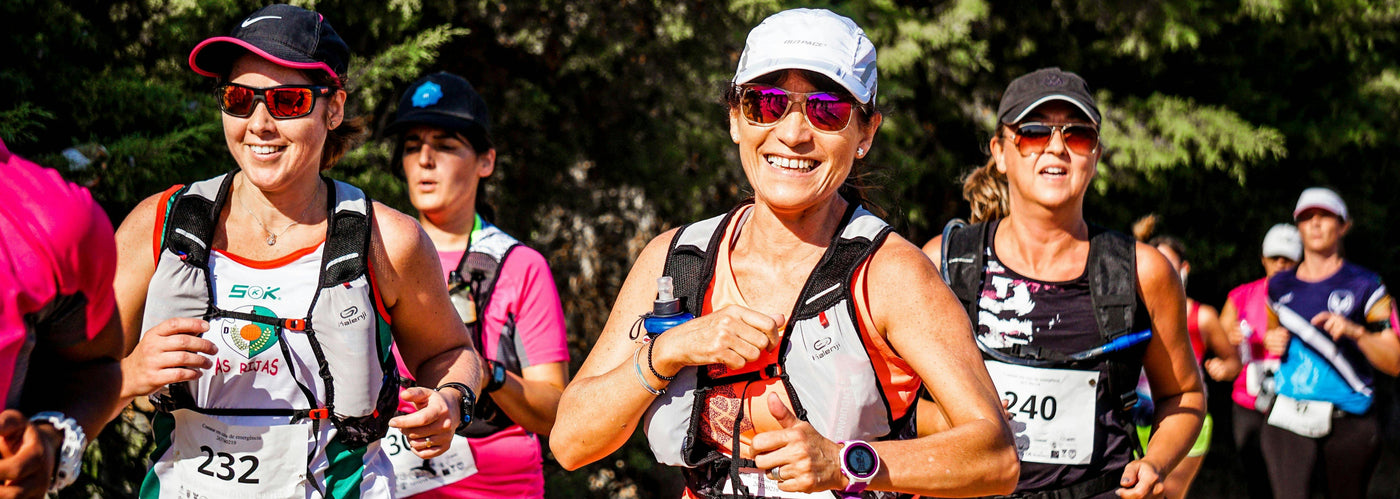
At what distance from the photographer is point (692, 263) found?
2.62m

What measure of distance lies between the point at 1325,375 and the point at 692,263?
558 centimetres

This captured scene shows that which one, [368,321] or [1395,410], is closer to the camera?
[368,321]

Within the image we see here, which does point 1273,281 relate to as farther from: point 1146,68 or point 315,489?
point 315,489

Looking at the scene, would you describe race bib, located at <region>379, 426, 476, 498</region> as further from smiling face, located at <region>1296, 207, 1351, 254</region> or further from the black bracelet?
smiling face, located at <region>1296, 207, 1351, 254</region>

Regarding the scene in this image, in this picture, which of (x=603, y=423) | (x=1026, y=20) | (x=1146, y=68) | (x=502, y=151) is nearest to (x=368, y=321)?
(x=603, y=423)

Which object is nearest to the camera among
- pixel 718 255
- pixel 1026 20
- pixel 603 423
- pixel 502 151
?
pixel 603 423

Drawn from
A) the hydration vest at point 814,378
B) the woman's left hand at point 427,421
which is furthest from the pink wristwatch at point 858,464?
the woman's left hand at point 427,421

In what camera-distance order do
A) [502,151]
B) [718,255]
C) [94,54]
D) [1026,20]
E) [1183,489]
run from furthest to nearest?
1. [1026,20]
2. [502,151]
3. [94,54]
4. [1183,489]
5. [718,255]

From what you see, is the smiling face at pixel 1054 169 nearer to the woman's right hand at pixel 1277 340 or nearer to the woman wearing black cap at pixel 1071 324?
the woman wearing black cap at pixel 1071 324

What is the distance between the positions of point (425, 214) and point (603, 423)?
2200 millimetres

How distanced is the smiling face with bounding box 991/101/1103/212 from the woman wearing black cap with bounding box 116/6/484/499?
203 centimetres

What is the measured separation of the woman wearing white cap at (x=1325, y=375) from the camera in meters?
6.84

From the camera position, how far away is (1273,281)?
289 inches

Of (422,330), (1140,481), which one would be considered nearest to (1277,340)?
(1140,481)
